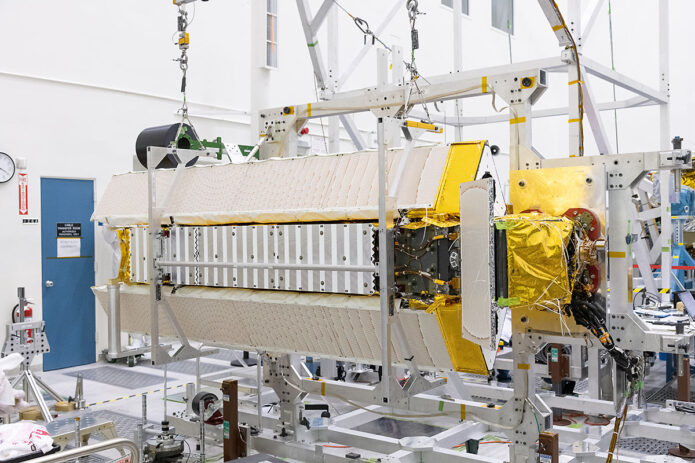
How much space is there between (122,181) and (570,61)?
11.6ft

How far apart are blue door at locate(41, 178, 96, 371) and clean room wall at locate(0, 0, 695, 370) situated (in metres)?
0.13

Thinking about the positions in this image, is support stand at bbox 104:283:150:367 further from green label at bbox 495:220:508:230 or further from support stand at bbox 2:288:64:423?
green label at bbox 495:220:508:230

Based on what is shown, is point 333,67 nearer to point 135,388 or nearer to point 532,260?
point 135,388

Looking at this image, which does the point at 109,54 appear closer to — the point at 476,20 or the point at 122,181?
A: the point at 122,181

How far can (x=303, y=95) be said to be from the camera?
11.1 metres

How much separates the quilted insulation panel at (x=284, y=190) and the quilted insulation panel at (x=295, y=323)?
0.49m

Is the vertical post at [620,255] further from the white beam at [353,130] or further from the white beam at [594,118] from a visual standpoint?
the white beam at [353,130]

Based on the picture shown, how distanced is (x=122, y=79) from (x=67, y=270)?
104 inches

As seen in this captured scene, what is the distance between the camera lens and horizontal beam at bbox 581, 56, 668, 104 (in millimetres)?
5523

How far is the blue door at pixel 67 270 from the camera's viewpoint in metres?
8.03

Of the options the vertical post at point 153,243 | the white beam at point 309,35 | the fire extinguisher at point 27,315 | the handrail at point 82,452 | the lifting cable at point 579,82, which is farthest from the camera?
the white beam at point 309,35

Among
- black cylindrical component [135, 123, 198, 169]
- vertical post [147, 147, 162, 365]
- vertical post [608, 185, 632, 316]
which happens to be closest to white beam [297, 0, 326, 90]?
black cylindrical component [135, 123, 198, 169]

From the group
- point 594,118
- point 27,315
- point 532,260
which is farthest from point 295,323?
point 27,315

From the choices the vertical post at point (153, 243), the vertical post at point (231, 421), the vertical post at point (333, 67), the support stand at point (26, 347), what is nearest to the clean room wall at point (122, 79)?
the vertical post at point (333, 67)
